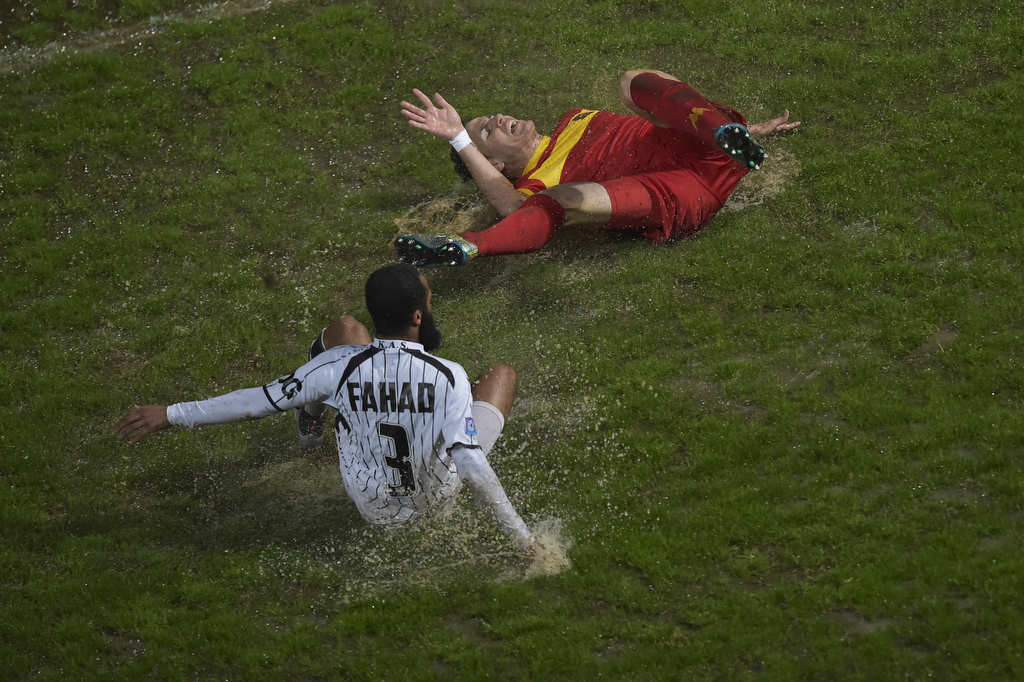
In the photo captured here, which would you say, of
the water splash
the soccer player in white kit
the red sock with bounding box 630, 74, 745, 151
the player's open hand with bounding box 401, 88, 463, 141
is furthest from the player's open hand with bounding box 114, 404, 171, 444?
the water splash

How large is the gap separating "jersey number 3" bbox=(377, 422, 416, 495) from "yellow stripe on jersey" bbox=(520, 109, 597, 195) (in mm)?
3683

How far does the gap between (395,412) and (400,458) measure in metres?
0.32

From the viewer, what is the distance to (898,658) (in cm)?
557

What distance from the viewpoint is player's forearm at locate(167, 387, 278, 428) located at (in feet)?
20.9

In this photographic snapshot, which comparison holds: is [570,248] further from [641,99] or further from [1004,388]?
[1004,388]

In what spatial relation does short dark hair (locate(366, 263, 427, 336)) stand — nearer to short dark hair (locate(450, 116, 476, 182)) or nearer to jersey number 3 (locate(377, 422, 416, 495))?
jersey number 3 (locate(377, 422, 416, 495))

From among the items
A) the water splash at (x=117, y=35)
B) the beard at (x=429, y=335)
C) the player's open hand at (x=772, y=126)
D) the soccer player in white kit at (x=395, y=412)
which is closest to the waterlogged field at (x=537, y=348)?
the water splash at (x=117, y=35)

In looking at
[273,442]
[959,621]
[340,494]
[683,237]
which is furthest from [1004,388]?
[273,442]

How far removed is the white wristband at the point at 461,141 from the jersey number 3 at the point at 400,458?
11.9ft

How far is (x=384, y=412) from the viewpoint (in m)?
6.24

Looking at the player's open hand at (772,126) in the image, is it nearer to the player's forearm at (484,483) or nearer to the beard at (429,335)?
the beard at (429,335)

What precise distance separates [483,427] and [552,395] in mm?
1337

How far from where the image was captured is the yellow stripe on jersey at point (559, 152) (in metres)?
9.48

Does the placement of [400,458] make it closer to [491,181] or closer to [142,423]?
[142,423]
